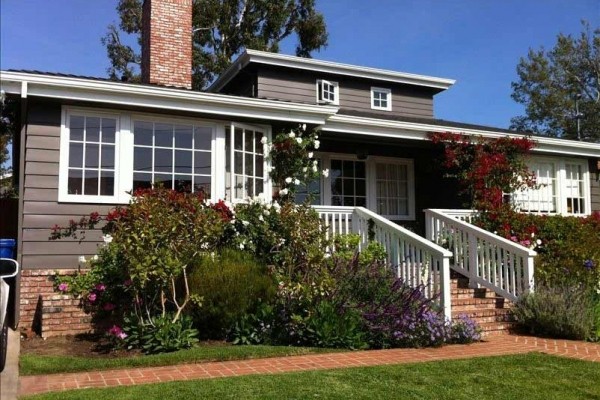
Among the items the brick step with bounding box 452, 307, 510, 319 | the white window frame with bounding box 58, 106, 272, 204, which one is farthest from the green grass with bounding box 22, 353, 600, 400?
the white window frame with bounding box 58, 106, 272, 204

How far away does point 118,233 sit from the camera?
6.67 meters

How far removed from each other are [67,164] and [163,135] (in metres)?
1.57

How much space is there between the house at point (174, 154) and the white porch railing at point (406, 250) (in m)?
0.04

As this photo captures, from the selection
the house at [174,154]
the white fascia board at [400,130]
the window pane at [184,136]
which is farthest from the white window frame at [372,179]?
the window pane at [184,136]

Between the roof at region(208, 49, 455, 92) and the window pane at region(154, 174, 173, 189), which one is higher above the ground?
the roof at region(208, 49, 455, 92)

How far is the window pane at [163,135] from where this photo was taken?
353 inches

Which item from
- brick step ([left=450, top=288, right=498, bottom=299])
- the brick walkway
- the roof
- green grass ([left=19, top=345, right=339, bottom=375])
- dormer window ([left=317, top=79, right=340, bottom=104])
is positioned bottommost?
the brick walkway

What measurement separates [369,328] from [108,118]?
5153mm

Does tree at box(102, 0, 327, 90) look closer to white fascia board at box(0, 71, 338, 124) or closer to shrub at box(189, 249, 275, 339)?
white fascia board at box(0, 71, 338, 124)

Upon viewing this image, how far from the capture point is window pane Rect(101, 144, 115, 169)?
8.54 metres

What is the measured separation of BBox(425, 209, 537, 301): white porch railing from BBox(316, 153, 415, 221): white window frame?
2360 millimetres

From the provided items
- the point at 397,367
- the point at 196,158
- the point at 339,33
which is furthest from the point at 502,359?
the point at 339,33

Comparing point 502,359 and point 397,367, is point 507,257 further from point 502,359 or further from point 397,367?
point 397,367

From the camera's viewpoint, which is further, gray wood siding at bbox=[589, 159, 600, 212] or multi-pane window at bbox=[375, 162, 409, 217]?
gray wood siding at bbox=[589, 159, 600, 212]
